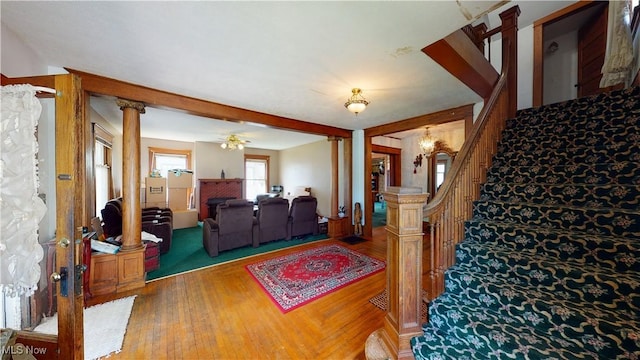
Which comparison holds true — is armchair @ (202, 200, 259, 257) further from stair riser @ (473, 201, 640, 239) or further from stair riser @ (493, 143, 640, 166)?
stair riser @ (493, 143, 640, 166)

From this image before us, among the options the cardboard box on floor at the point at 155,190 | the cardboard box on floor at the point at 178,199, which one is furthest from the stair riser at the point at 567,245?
the cardboard box on floor at the point at 178,199

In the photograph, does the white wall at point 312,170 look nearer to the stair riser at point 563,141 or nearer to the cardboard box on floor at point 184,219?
the cardboard box on floor at point 184,219

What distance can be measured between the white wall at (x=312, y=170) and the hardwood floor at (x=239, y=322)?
394cm

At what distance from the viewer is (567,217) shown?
156 centimetres

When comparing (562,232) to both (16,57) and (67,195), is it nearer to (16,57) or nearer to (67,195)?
(67,195)

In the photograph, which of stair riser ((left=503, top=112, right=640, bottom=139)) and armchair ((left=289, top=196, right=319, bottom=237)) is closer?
stair riser ((left=503, top=112, right=640, bottom=139))

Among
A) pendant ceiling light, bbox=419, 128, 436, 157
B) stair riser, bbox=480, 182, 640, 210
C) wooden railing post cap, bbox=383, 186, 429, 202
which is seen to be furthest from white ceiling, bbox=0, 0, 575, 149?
pendant ceiling light, bbox=419, 128, 436, 157

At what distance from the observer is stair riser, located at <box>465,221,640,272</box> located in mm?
1249

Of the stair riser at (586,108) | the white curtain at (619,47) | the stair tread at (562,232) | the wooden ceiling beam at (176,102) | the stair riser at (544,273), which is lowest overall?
the stair riser at (544,273)

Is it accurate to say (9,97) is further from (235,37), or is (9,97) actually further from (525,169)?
(525,169)

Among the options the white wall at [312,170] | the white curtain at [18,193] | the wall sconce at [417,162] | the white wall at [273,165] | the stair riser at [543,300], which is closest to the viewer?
the white curtain at [18,193]

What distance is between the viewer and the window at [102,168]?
12.1 feet

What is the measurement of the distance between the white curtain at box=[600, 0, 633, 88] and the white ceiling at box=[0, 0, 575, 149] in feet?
2.29

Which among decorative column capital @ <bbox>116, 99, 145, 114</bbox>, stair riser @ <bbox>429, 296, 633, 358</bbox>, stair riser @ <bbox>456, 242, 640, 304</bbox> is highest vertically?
decorative column capital @ <bbox>116, 99, 145, 114</bbox>
